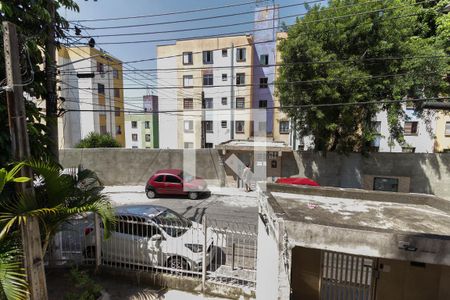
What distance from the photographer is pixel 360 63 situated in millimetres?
11438

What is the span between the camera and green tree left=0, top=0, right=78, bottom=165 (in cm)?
404

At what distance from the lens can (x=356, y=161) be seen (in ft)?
45.3

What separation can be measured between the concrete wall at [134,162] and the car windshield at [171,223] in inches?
351

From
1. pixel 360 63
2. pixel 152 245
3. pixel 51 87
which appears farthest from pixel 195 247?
pixel 360 63

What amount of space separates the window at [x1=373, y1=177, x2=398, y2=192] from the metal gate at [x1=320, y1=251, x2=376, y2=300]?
10.2 meters

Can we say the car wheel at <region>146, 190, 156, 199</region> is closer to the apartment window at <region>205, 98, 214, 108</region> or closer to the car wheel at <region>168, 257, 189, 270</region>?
the car wheel at <region>168, 257, 189, 270</region>

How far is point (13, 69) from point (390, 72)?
13048 millimetres

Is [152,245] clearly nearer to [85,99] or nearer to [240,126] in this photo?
[240,126]

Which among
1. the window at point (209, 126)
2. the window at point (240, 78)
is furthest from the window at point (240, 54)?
the window at point (209, 126)

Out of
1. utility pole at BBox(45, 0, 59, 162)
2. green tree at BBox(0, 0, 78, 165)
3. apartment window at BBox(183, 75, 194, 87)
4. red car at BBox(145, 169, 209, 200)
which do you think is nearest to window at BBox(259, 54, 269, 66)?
apartment window at BBox(183, 75, 194, 87)

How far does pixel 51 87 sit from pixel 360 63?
38.5 feet

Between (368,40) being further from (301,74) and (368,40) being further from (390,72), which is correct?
(301,74)

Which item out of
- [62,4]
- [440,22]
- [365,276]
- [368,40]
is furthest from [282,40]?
[365,276]

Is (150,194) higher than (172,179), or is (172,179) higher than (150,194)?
(172,179)
